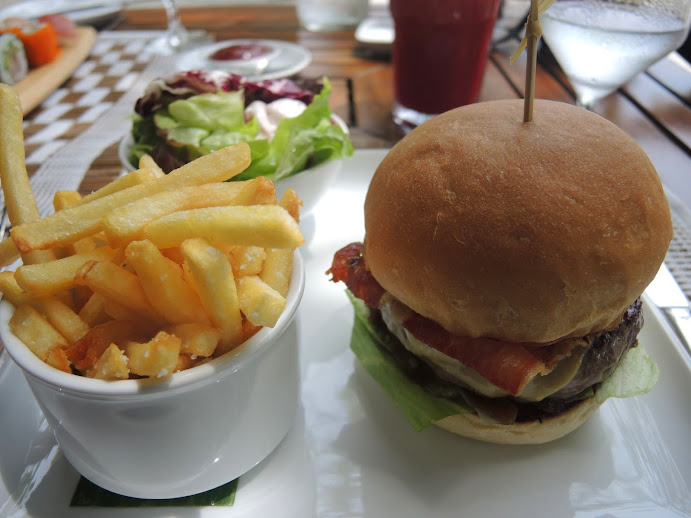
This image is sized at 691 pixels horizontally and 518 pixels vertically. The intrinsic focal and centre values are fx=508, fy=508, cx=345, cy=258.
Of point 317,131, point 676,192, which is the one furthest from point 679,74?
point 317,131

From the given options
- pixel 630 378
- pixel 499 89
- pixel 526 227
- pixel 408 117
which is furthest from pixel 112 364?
pixel 499 89

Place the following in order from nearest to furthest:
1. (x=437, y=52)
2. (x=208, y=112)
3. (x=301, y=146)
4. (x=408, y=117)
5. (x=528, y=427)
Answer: (x=528, y=427) → (x=301, y=146) → (x=208, y=112) → (x=437, y=52) → (x=408, y=117)

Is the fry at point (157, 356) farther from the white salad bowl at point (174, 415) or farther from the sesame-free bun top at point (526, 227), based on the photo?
the sesame-free bun top at point (526, 227)

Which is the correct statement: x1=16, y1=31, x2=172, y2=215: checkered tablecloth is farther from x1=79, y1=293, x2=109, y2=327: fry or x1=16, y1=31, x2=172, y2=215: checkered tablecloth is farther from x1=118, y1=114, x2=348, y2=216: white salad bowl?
x1=79, y1=293, x2=109, y2=327: fry

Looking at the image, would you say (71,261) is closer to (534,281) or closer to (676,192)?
(534,281)

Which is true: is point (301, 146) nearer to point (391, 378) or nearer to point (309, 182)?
point (309, 182)
